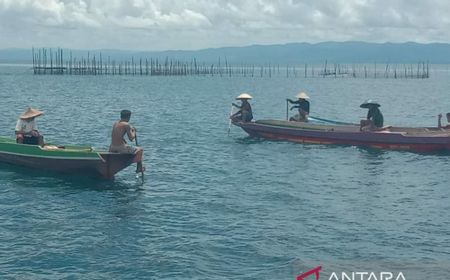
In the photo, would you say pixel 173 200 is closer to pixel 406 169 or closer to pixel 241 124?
pixel 406 169

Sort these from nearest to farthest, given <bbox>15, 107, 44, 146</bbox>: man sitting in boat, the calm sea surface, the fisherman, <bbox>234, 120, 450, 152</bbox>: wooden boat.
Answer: the calm sea surface, the fisherman, <bbox>15, 107, 44, 146</bbox>: man sitting in boat, <bbox>234, 120, 450, 152</bbox>: wooden boat

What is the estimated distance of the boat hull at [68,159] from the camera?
2309 cm

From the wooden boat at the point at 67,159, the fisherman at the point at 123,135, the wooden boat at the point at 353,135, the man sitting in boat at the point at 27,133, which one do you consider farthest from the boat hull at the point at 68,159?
the wooden boat at the point at 353,135

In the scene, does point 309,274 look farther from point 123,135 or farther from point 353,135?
point 353,135

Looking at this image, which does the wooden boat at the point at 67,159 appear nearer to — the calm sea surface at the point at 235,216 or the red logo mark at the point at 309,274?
the calm sea surface at the point at 235,216

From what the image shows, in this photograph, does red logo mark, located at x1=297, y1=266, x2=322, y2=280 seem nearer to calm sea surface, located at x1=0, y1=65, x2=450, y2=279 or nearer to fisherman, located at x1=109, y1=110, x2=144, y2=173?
calm sea surface, located at x1=0, y1=65, x2=450, y2=279

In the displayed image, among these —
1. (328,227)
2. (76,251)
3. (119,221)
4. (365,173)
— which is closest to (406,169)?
(365,173)

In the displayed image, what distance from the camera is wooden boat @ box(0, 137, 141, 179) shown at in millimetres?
23094

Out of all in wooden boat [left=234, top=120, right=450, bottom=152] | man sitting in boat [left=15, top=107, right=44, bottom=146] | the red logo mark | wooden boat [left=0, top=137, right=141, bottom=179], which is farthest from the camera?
wooden boat [left=234, top=120, right=450, bottom=152]

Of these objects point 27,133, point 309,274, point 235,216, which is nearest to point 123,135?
point 27,133

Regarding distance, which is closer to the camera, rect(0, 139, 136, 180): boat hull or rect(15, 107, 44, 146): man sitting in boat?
rect(0, 139, 136, 180): boat hull

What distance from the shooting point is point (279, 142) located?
34969 mm

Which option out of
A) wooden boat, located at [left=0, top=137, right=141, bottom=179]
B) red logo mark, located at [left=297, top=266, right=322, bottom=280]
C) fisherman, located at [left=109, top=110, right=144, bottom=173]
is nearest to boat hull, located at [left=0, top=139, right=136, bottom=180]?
wooden boat, located at [left=0, top=137, right=141, bottom=179]

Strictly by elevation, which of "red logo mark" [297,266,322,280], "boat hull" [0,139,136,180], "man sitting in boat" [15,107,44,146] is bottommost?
"red logo mark" [297,266,322,280]
